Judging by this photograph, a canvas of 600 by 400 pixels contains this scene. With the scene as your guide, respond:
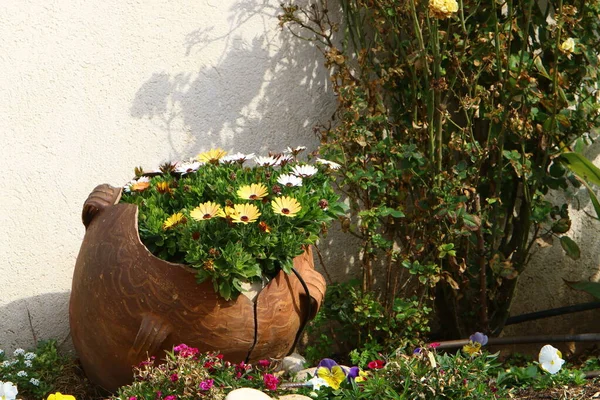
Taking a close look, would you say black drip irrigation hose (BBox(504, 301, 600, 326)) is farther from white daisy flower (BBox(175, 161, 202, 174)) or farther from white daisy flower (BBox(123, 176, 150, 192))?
white daisy flower (BBox(123, 176, 150, 192))

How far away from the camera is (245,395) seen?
90.8 inches

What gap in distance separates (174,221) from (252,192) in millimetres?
281

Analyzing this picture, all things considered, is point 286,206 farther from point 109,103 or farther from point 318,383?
point 109,103

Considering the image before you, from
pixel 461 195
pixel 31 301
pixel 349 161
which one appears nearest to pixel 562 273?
pixel 461 195

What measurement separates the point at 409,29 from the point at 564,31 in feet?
2.24

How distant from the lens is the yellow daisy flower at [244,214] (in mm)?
2662

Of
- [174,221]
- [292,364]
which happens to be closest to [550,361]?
[292,364]

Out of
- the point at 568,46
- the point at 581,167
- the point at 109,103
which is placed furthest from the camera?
the point at 581,167

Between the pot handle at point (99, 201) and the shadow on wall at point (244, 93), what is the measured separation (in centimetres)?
59

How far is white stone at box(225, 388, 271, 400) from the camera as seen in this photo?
229 cm

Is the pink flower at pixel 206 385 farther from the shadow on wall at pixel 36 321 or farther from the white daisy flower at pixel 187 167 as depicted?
the shadow on wall at pixel 36 321

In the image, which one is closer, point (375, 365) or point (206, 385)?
point (206, 385)

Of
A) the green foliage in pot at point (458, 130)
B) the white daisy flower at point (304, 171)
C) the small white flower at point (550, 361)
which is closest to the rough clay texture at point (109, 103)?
the green foliage in pot at point (458, 130)

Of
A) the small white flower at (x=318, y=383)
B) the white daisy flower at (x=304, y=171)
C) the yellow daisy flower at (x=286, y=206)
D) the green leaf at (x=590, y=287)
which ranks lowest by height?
the small white flower at (x=318, y=383)
